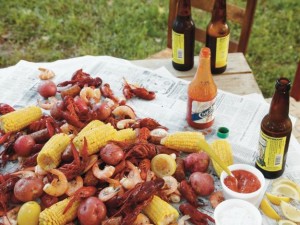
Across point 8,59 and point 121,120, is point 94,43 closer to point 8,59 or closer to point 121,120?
point 8,59

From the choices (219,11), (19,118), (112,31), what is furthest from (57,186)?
(112,31)

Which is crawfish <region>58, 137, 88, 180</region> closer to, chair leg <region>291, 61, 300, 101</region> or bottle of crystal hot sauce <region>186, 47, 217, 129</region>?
bottle of crystal hot sauce <region>186, 47, 217, 129</region>

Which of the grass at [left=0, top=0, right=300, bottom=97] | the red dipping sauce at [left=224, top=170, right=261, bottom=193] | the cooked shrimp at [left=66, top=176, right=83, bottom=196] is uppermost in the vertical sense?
the cooked shrimp at [left=66, top=176, right=83, bottom=196]

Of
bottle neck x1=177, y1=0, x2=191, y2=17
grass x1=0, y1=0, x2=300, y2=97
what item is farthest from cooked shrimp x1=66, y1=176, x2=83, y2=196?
grass x1=0, y1=0, x2=300, y2=97

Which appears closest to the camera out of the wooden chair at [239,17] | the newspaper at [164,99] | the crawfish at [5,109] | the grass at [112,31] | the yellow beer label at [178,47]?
the newspaper at [164,99]

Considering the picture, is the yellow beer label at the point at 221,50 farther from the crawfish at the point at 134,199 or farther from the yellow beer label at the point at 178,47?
the crawfish at the point at 134,199

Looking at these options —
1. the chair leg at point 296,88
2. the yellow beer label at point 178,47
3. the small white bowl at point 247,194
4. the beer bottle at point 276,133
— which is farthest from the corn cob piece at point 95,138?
the chair leg at point 296,88
